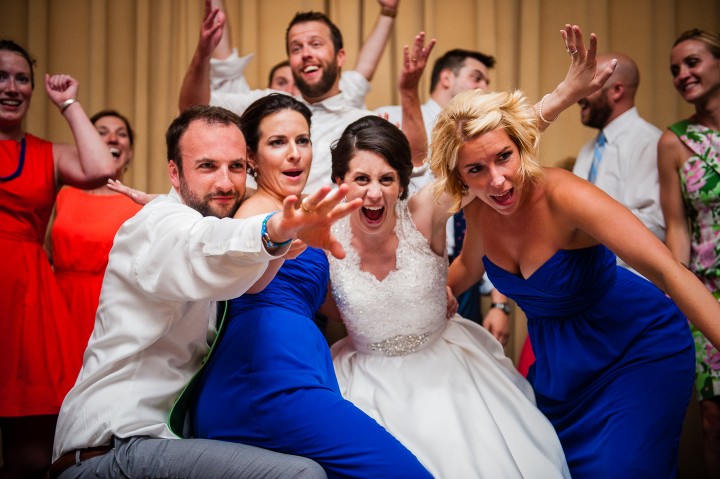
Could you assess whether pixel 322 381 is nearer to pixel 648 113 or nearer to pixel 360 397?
pixel 360 397

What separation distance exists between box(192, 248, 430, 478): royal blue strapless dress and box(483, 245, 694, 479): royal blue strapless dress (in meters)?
0.63

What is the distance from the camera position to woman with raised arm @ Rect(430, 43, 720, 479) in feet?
6.97

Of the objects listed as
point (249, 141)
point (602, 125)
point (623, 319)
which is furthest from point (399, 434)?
point (602, 125)

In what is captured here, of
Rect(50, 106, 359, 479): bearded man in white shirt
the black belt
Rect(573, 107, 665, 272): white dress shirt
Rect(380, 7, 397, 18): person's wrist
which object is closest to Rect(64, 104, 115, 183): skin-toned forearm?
Rect(50, 106, 359, 479): bearded man in white shirt

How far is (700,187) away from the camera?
2945 millimetres

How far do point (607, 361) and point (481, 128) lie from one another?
82 centimetres

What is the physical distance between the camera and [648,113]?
14.4 ft

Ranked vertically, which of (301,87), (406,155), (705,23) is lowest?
(406,155)

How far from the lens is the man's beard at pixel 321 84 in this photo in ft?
11.2

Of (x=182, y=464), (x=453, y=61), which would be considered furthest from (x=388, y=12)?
(x=182, y=464)

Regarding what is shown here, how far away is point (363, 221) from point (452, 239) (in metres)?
1.15

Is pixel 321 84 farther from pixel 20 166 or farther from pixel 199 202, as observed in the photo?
pixel 199 202

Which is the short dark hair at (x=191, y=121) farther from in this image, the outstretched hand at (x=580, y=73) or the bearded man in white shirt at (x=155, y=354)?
the outstretched hand at (x=580, y=73)

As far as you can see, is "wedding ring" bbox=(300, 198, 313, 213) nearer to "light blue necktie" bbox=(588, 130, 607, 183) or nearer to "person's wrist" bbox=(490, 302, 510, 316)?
"person's wrist" bbox=(490, 302, 510, 316)
